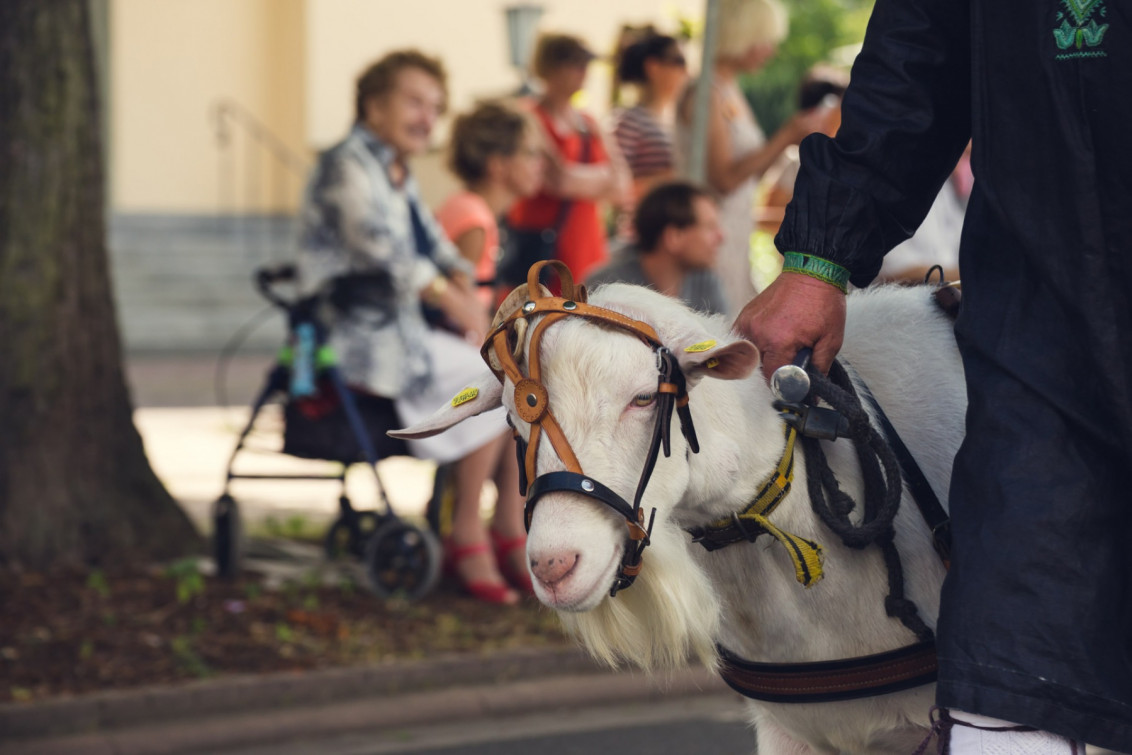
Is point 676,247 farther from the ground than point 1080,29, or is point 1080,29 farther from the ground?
point 1080,29

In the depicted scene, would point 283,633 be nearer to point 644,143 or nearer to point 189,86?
point 644,143

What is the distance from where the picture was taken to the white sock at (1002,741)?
204cm

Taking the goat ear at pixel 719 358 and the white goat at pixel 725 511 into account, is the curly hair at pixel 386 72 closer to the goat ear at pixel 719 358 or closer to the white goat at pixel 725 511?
the white goat at pixel 725 511

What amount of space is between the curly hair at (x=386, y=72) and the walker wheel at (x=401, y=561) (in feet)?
6.02

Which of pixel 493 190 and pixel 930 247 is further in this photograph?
pixel 493 190

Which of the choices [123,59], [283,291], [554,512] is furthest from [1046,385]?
[123,59]

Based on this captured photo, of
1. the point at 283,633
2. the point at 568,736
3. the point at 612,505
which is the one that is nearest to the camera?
the point at 612,505

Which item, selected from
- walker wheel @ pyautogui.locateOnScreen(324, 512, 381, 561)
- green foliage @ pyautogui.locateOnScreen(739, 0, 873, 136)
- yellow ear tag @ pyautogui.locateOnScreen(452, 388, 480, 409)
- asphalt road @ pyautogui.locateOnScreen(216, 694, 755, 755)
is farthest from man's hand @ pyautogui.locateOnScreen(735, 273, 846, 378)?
green foliage @ pyautogui.locateOnScreen(739, 0, 873, 136)

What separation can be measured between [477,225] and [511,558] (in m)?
1.48

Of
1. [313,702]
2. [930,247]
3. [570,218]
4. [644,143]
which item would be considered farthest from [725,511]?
[644,143]

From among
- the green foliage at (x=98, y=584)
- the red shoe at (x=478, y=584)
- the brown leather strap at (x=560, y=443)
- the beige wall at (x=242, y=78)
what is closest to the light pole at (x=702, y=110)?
the red shoe at (x=478, y=584)

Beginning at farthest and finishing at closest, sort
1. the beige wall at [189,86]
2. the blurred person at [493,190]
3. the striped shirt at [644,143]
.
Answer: the beige wall at [189,86], the striped shirt at [644,143], the blurred person at [493,190]

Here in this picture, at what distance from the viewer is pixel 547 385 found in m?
2.41

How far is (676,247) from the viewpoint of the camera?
20.8 ft
